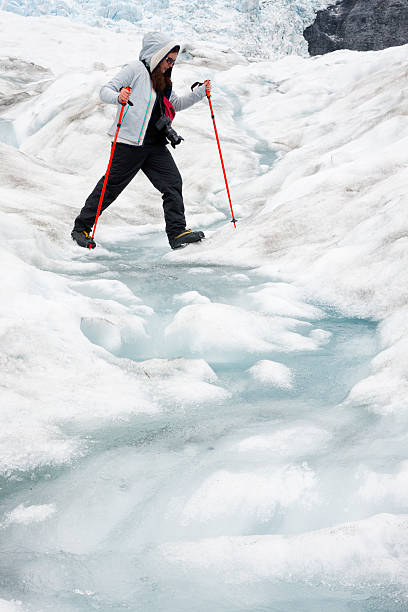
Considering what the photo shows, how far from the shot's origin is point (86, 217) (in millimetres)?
5406

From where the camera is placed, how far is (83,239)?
541cm

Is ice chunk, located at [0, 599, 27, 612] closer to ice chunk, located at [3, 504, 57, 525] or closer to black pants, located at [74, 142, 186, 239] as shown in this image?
ice chunk, located at [3, 504, 57, 525]

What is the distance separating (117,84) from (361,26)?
2093 inches

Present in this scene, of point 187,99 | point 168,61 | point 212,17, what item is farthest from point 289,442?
point 212,17

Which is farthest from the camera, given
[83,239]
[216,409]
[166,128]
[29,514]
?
[83,239]

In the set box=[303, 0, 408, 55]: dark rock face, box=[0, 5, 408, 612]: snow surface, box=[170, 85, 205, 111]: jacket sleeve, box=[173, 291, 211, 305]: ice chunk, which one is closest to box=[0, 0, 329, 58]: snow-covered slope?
box=[303, 0, 408, 55]: dark rock face

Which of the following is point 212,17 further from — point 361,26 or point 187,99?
point 187,99

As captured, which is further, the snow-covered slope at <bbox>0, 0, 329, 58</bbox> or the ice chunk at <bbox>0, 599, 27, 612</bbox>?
the snow-covered slope at <bbox>0, 0, 329, 58</bbox>

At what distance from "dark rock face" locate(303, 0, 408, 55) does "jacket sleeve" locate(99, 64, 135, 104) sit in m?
50.6

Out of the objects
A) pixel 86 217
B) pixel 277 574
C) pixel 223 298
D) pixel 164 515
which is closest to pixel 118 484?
pixel 164 515

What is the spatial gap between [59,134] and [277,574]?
11.7 m

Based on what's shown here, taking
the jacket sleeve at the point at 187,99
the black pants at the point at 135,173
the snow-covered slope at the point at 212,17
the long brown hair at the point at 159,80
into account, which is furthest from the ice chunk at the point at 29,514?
the snow-covered slope at the point at 212,17

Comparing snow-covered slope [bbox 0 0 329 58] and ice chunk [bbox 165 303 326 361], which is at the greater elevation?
snow-covered slope [bbox 0 0 329 58]

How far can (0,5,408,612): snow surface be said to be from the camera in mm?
1568
